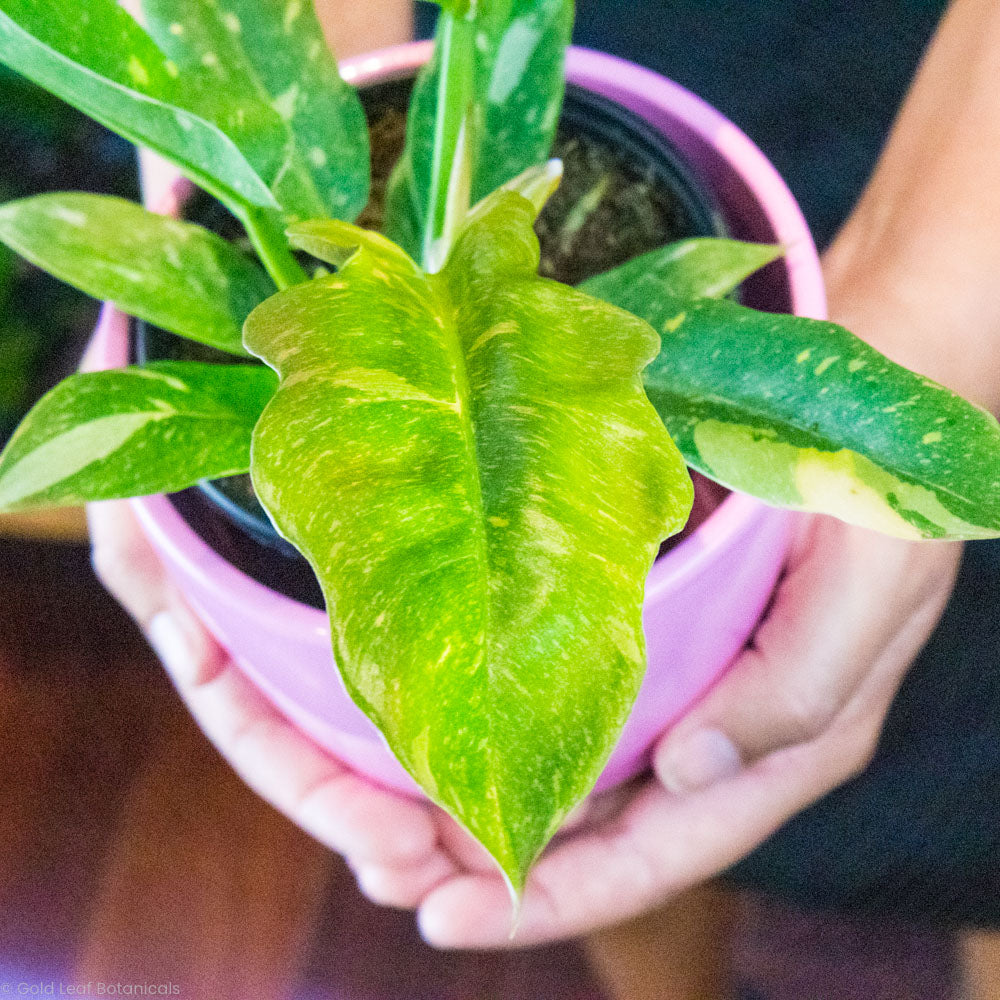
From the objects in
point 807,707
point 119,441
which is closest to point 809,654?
point 807,707

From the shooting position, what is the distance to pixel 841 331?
275 mm

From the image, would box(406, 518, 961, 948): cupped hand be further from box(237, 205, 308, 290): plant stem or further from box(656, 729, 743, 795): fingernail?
box(237, 205, 308, 290): plant stem

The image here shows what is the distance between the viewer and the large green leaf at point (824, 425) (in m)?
0.25

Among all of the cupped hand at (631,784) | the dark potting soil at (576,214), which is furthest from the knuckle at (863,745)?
the dark potting soil at (576,214)

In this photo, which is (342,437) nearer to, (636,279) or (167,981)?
(636,279)

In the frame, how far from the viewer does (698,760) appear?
51 centimetres

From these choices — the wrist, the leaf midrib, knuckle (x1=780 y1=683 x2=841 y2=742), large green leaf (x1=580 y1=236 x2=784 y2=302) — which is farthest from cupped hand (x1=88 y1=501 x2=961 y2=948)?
the leaf midrib

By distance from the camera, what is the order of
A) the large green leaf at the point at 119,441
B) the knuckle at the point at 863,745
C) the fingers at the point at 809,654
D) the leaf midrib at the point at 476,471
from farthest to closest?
the knuckle at the point at 863,745, the fingers at the point at 809,654, the large green leaf at the point at 119,441, the leaf midrib at the point at 476,471

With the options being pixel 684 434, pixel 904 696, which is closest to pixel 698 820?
pixel 904 696

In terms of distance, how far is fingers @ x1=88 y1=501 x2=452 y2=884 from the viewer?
57 cm

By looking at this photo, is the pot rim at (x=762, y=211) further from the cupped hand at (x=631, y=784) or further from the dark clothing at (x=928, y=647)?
the dark clothing at (x=928, y=647)

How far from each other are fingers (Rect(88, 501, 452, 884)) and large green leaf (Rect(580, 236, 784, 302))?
0.37m

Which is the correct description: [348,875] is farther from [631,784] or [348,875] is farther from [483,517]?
[483,517]

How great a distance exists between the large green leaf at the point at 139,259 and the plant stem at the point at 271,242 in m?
0.02
